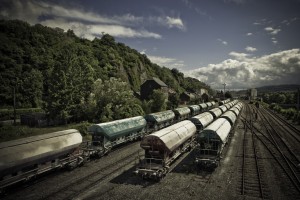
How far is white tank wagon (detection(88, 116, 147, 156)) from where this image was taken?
86.2 ft

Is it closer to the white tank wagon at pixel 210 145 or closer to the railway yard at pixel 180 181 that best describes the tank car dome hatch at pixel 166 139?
the railway yard at pixel 180 181

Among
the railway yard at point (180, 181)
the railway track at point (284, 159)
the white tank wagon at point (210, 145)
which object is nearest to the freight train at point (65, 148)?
the railway yard at point (180, 181)

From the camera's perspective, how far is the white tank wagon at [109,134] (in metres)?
26.3

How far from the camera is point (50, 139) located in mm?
20719

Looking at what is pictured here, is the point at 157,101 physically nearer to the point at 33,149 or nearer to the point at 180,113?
the point at 180,113

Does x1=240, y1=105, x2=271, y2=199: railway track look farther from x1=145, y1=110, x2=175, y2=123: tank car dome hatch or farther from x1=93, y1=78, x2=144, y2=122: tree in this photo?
x1=93, y1=78, x2=144, y2=122: tree

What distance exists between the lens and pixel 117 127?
2884 centimetres

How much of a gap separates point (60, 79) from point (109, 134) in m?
21.3

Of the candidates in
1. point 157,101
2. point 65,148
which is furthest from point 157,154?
point 157,101

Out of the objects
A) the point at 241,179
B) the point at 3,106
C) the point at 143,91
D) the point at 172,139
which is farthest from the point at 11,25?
the point at 241,179

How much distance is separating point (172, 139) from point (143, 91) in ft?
219

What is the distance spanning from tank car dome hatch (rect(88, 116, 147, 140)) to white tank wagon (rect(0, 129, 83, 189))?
3.07 m

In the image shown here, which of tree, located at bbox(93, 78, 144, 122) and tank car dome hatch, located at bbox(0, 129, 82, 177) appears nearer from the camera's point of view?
tank car dome hatch, located at bbox(0, 129, 82, 177)

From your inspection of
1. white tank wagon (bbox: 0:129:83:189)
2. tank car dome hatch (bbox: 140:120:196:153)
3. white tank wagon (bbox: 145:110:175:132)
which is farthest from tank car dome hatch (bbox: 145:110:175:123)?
white tank wagon (bbox: 0:129:83:189)
